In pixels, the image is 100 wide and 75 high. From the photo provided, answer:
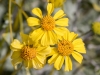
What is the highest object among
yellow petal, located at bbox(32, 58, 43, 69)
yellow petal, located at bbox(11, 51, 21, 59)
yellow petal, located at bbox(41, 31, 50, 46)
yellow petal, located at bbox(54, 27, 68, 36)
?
yellow petal, located at bbox(54, 27, 68, 36)

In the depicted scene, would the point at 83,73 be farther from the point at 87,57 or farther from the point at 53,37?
the point at 53,37

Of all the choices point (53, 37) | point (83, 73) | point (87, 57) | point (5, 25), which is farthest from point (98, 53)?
point (53, 37)

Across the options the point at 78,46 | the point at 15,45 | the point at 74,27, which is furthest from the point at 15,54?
the point at 74,27

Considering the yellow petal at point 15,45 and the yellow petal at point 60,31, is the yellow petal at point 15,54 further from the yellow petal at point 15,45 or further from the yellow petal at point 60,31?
the yellow petal at point 60,31

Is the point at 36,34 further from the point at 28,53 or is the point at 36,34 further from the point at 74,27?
the point at 74,27

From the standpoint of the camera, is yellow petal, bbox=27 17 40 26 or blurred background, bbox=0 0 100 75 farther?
blurred background, bbox=0 0 100 75

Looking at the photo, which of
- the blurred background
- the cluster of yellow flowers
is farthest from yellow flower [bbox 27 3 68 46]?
the blurred background

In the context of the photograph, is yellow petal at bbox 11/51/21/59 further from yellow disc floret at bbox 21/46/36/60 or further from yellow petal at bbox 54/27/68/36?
yellow petal at bbox 54/27/68/36
